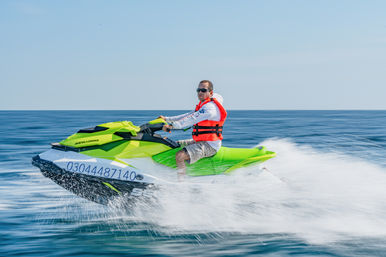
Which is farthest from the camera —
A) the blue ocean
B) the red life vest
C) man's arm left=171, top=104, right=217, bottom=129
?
the red life vest

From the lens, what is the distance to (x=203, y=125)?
16.5 feet

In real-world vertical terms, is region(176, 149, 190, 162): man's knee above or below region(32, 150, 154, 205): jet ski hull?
above

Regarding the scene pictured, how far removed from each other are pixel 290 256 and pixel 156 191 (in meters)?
1.64

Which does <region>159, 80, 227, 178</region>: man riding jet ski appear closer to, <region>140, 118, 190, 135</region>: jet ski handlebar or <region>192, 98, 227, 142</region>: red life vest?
<region>192, 98, 227, 142</region>: red life vest

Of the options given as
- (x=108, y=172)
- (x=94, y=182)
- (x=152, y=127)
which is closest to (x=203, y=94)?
(x=152, y=127)

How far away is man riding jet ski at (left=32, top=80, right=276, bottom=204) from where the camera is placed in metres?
4.91

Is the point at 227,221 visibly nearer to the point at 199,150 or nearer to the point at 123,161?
the point at 199,150

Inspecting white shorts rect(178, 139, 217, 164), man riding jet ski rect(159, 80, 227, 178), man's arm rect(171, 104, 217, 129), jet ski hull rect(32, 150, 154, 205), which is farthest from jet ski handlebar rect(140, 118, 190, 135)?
Result: jet ski hull rect(32, 150, 154, 205)

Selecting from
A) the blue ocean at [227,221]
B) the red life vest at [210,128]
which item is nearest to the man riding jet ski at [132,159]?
the red life vest at [210,128]

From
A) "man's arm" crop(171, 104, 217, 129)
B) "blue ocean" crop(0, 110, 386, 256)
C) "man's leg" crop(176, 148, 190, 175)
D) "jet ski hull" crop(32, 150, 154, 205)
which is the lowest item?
"blue ocean" crop(0, 110, 386, 256)

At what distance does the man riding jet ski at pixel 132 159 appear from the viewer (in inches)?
193

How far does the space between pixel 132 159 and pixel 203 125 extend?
92 centimetres

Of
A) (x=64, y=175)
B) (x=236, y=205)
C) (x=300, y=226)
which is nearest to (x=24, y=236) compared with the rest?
(x=64, y=175)

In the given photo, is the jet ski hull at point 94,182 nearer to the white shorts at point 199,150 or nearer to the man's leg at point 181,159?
the man's leg at point 181,159
